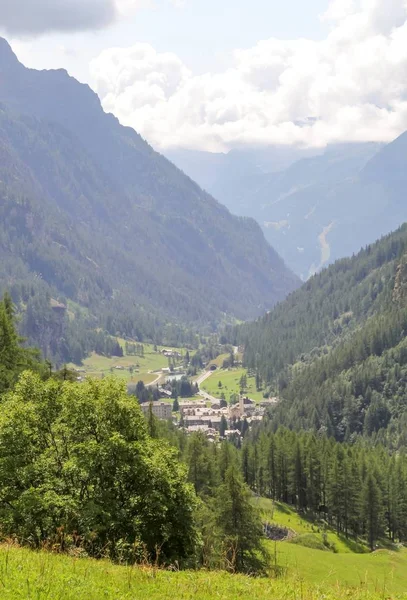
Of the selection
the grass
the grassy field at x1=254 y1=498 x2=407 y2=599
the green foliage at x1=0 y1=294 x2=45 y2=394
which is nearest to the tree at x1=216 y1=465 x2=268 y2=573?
the grassy field at x1=254 y1=498 x2=407 y2=599

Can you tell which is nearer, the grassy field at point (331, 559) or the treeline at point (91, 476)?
the treeline at point (91, 476)

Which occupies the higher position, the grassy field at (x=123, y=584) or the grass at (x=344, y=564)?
the grassy field at (x=123, y=584)

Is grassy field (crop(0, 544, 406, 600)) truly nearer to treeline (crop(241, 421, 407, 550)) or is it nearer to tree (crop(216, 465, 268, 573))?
tree (crop(216, 465, 268, 573))

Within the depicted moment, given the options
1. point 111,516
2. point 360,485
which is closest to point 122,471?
point 111,516

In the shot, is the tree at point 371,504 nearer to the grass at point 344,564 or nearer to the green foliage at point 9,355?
the grass at point 344,564

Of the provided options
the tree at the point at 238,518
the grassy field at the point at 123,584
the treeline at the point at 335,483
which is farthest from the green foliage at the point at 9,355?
the treeline at the point at 335,483

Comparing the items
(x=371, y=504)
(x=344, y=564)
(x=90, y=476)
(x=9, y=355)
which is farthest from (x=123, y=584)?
(x=371, y=504)
